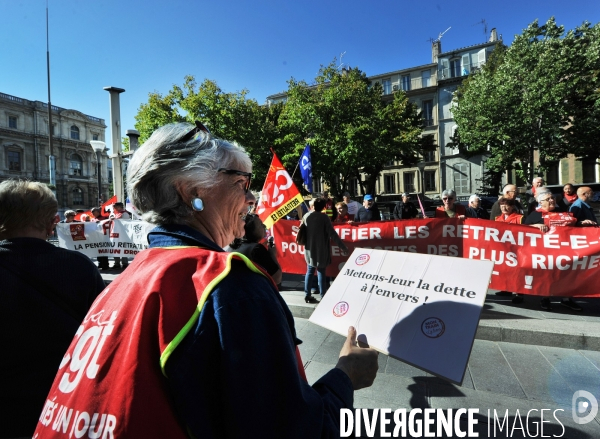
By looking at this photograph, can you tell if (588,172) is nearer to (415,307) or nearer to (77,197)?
(415,307)

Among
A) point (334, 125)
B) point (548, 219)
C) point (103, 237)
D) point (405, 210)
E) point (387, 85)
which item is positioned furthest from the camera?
point (387, 85)

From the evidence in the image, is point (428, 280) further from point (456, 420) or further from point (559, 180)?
point (559, 180)

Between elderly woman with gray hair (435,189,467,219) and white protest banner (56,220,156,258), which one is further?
white protest banner (56,220,156,258)

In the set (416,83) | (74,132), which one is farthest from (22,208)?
(74,132)

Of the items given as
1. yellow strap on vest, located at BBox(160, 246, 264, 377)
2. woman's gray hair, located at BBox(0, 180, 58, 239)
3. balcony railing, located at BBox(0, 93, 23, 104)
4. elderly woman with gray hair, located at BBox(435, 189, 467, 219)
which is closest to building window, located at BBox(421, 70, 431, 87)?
elderly woman with gray hair, located at BBox(435, 189, 467, 219)

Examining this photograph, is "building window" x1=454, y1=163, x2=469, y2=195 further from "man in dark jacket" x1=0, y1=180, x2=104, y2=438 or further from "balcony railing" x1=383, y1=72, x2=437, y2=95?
"man in dark jacket" x1=0, y1=180, x2=104, y2=438

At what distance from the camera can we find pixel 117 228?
31.3ft

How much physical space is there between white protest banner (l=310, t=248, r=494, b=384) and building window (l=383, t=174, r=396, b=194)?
42.6 m

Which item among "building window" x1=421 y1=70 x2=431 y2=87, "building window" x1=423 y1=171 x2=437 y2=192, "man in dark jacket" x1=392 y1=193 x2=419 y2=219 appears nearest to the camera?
"man in dark jacket" x1=392 y1=193 x2=419 y2=219

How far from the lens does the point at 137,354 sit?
81 cm

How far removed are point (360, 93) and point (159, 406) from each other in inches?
1002

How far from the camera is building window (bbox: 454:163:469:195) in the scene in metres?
38.1

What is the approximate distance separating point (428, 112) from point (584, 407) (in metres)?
42.9

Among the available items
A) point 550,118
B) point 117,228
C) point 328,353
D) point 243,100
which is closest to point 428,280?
point 328,353
